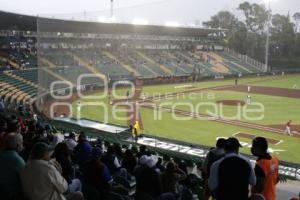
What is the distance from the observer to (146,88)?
49.1 metres

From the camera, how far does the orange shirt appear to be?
5221mm

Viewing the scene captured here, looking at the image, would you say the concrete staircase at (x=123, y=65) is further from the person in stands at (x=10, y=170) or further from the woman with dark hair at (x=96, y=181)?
the person in stands at (x=10, y=170)

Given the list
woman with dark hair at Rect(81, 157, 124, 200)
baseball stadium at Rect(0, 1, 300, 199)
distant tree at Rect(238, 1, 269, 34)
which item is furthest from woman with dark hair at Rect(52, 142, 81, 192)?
distant tree at Rect(238, 1, 269, 34)

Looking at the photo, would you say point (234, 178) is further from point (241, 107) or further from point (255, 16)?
point (255, 16)

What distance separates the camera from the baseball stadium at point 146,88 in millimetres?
21453

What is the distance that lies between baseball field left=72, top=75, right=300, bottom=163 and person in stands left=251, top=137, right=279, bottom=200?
520 inches

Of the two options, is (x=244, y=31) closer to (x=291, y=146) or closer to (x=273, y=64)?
(x=273, y=64)

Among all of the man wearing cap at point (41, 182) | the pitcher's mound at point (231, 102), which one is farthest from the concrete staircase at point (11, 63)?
the man wearing cap at point (41, 182)

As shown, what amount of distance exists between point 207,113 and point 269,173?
83.1ft

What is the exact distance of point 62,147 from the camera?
6957 mm

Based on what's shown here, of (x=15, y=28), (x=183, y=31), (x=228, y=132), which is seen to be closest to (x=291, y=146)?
(x=228, y=132)

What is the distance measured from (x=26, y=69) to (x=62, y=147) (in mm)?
35565

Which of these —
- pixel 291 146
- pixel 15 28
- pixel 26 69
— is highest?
pixel 15 28
